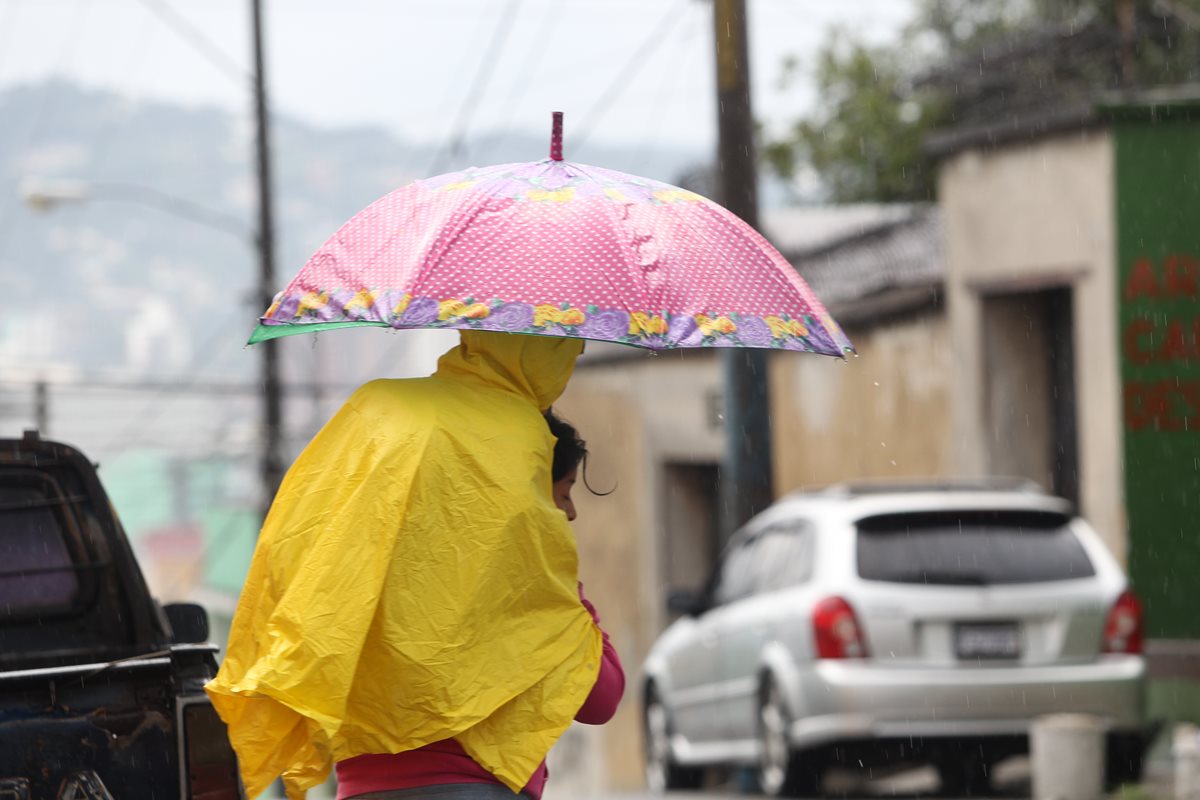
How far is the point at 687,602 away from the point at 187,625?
6.98 metres

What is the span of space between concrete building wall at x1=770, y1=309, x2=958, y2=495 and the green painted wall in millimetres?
3053

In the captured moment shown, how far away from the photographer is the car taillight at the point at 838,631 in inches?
362

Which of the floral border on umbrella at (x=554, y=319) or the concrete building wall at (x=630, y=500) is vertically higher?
the floral border on umbrella at (x=554, y=319)

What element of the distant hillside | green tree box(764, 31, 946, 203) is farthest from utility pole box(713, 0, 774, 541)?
the distant hillside

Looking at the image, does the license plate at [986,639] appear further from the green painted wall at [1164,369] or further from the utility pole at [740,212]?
the green painted wall at [1164,369]

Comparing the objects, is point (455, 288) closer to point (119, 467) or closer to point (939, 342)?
point (939, 342)

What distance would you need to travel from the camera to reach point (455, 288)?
345 cm

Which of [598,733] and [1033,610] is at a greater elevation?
[1033,610]

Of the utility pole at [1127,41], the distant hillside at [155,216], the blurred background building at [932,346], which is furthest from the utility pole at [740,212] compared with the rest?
the distant hillside at [155,216]

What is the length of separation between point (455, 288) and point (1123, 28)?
23.9m

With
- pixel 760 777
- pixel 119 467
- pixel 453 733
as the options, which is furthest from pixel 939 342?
pixel 119 467

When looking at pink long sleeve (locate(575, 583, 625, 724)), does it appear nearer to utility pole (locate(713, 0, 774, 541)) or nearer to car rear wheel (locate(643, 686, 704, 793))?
utility pole (locate(713, 0, 774, 541))

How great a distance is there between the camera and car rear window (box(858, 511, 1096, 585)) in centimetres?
916

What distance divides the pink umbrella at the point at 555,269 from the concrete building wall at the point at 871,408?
11970mm
